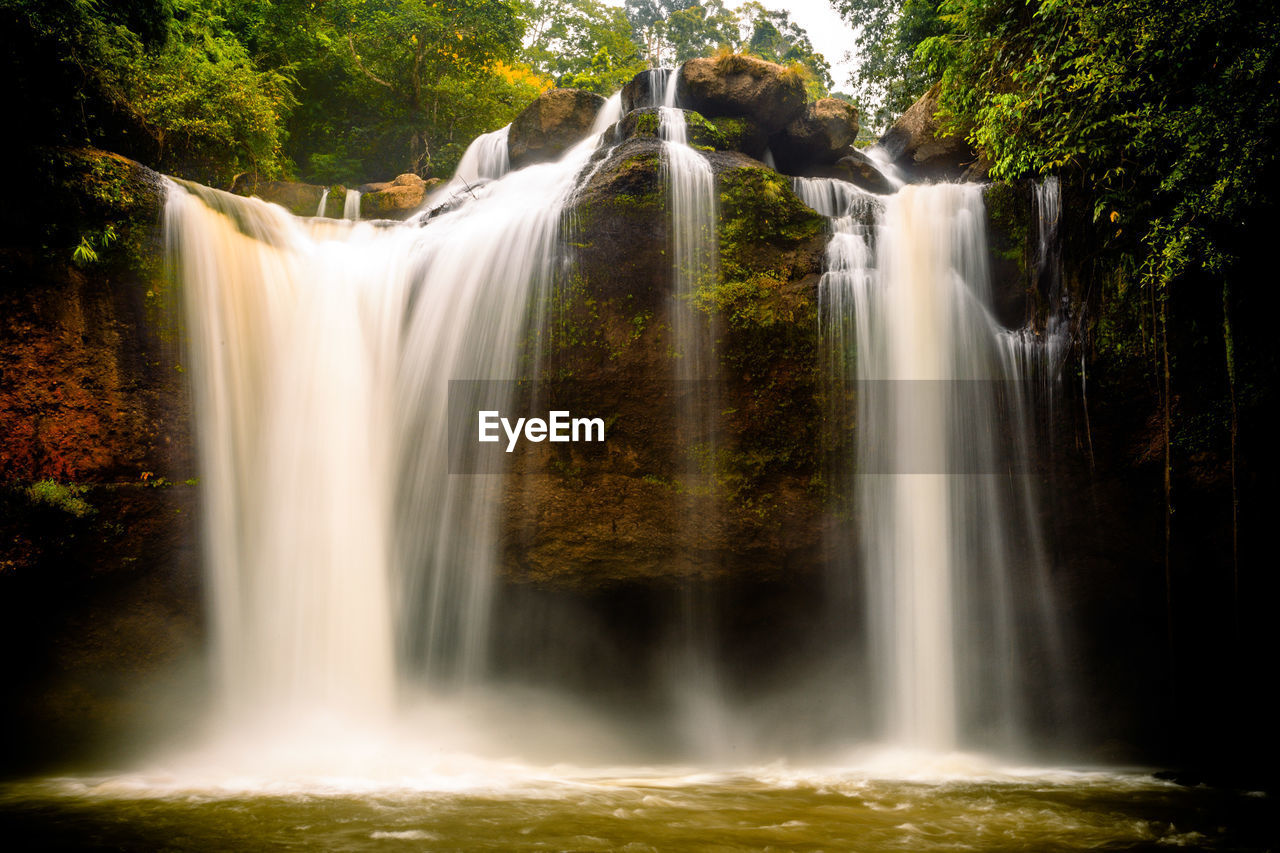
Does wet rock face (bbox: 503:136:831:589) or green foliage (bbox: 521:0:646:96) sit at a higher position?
green foliage (bbox: 521:0:646:96)

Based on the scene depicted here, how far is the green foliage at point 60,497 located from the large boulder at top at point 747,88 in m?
9.65

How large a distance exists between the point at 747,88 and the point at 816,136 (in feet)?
4.61

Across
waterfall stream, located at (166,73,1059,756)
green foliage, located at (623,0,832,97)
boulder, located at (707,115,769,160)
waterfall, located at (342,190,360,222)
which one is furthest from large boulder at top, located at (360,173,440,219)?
green foliage, located at (623,0,832,97)

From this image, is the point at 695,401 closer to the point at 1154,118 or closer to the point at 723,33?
the point at 1154,118

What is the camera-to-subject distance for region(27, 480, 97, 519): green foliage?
5051 millimetres

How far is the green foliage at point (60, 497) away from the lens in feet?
16.6

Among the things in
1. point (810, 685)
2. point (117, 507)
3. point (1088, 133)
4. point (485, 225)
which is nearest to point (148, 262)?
point (117, 507)

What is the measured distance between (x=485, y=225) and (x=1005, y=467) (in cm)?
563

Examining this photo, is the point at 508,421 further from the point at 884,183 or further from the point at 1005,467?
the point at 884,183

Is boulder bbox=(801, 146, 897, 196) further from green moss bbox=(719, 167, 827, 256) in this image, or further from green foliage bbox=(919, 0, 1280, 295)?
green moss bbox=(719, 167, 827, 256)

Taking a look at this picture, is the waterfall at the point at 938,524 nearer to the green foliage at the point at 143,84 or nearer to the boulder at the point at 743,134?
the boulder at the point at 743,134

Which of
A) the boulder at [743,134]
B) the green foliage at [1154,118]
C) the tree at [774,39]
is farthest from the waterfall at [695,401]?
the tree at [774,39]

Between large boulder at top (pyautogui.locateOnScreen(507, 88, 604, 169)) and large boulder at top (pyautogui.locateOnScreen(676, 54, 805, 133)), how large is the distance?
2.53 meters

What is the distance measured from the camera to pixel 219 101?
28.7 feet
